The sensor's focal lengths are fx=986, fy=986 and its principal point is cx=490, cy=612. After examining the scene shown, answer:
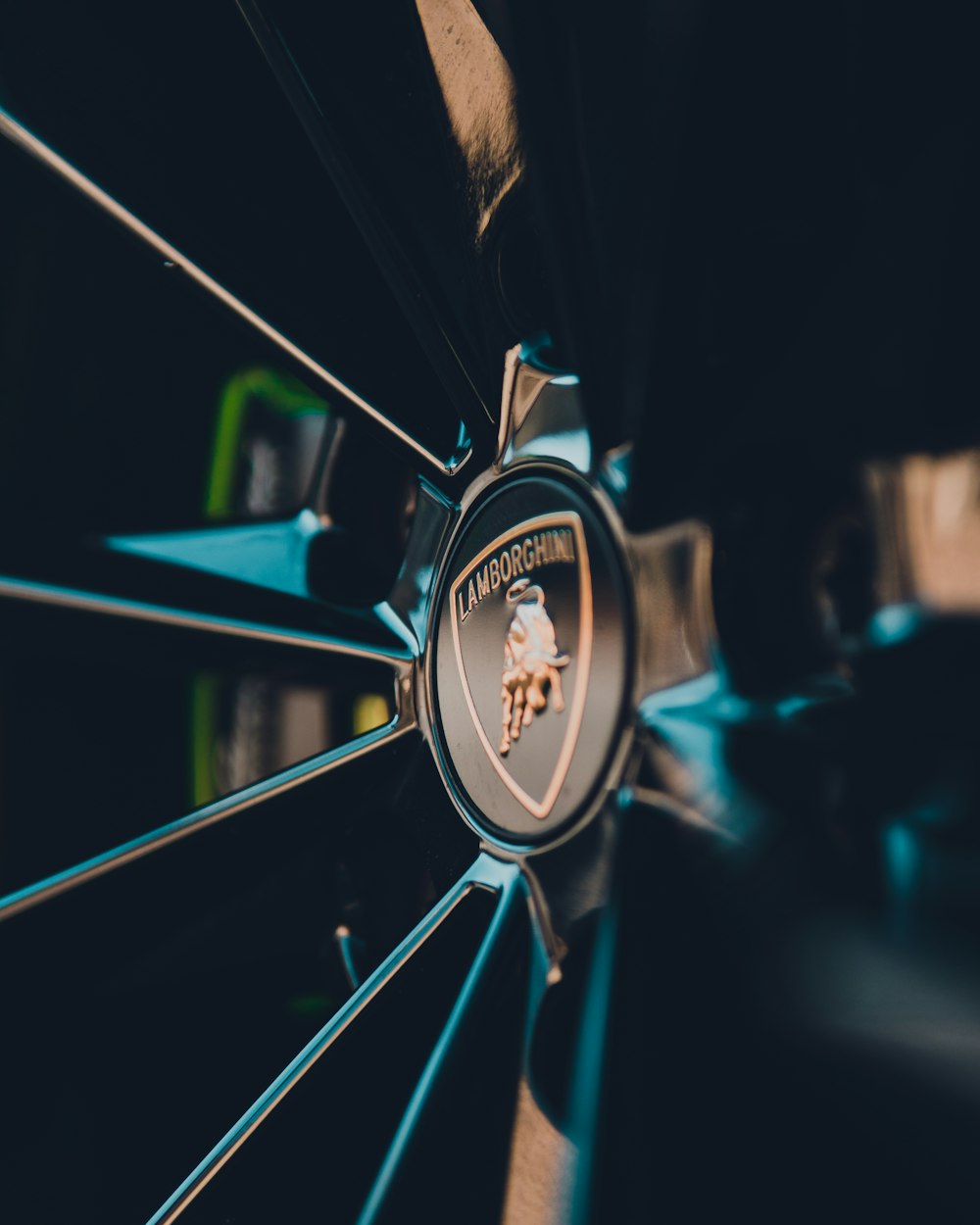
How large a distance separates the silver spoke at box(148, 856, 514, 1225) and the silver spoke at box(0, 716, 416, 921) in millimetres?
97

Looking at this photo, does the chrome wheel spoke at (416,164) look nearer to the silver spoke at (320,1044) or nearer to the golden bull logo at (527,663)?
the golden bull logo at (527,663)

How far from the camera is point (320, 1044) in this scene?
0.42 metres

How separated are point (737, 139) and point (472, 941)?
30cm

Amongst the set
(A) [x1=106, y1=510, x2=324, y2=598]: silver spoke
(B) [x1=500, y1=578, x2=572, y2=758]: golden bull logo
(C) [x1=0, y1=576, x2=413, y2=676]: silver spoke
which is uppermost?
(A) [x1=106, y1=510, x2=324, y2=598]: silver spoke

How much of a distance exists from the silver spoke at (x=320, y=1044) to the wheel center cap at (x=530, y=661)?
0.03 meters

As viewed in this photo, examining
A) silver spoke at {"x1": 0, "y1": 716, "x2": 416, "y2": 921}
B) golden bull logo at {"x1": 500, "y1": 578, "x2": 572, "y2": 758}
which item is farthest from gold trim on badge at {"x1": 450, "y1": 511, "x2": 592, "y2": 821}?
silver spoke at {"x1": 0, "y1": 716, "x2": 416, "y2": 921}

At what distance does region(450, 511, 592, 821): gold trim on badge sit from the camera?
1.06 feet

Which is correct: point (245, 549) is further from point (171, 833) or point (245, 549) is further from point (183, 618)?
point (171, 833)

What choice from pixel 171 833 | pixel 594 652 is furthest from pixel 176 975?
pixel 594 652

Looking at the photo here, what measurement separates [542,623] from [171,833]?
0.82 ft

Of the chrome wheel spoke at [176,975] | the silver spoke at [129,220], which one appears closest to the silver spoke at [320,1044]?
the chrome wheel spoke at [176,975]

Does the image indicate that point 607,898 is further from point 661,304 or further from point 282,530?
point 282,530

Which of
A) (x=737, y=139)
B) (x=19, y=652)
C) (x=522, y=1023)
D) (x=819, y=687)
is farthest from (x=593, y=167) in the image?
(x=19, y=652)

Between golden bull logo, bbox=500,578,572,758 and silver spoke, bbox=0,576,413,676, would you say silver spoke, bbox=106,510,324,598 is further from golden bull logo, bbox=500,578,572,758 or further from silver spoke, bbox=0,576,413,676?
golden bull logo, bbox=500,578,572,758
